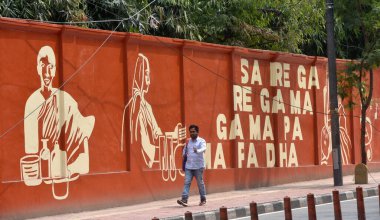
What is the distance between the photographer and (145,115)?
2169 centimetres

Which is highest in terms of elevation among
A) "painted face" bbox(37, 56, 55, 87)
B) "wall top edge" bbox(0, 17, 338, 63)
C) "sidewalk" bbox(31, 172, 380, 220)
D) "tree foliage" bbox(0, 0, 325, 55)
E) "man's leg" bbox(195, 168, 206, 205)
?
"tree foliage" bbox(0, 0, 325, 55)

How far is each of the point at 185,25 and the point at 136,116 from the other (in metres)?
9.88

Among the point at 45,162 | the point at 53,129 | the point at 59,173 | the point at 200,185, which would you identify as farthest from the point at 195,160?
the point at 45,162

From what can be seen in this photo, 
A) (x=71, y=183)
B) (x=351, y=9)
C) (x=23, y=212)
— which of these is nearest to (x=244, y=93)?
(x=351, y=9)

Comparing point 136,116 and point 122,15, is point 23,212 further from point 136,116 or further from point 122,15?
point 122,15

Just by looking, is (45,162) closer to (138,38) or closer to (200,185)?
(200,185)

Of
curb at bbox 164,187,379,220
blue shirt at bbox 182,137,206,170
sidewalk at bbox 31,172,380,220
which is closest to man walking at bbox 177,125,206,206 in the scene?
blue shirt at bbox 182,137,206,170

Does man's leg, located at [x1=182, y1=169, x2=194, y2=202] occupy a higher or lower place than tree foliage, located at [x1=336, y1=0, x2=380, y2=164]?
lower

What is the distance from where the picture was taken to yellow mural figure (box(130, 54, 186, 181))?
21406 millimetres

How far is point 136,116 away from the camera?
2141 cm

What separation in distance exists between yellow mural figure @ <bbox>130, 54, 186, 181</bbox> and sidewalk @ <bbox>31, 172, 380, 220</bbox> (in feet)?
2.83

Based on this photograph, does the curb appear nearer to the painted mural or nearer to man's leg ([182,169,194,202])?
man's leg ([182,169,194,202])

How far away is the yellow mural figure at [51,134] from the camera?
60.6ft

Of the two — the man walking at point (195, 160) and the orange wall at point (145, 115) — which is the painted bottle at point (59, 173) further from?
the man walking at point (195, 160)
